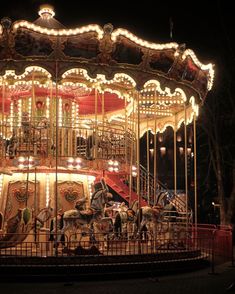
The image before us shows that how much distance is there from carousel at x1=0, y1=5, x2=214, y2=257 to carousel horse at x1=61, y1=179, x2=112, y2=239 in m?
0.03

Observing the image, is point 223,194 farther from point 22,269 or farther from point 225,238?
point 22,269

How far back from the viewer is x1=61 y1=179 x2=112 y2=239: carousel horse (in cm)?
1395

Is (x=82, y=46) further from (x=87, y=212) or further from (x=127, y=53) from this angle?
(x=87, y=212)

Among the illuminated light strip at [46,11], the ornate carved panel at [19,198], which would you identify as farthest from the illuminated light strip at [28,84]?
the ornate carved panel at [19,198]

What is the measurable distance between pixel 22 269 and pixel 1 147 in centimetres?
545

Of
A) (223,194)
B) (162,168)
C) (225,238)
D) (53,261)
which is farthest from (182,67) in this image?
(162,168)

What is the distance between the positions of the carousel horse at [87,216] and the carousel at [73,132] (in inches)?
1.0

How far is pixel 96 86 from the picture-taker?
57.9 feet

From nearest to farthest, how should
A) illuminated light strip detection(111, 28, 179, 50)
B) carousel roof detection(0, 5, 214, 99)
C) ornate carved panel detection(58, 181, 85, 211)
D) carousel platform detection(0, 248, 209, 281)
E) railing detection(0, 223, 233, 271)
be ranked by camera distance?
carousel platform detection(0, 248, 209, 281)
railing detection(0, 223, 233, 271)
carousel roof detection(0, 5, 214, 99)
illuminated light strip detection(111, 28, 179, 50)
ornate carved panel detection(58, 181, 85, 211)

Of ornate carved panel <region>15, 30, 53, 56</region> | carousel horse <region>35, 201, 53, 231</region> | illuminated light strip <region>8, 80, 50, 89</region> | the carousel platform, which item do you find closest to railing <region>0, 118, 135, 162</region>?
illuminated light strip <region>8, 80, 50, 89</region>

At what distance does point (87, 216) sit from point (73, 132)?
15.4 ft

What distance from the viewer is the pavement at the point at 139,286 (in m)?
11.0

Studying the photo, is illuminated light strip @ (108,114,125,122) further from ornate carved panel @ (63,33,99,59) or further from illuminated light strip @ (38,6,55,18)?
ornate carved panel @ (63,33,99,59)

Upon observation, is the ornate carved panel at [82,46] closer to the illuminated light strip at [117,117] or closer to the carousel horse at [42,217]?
the carousel horse at [42,217]
